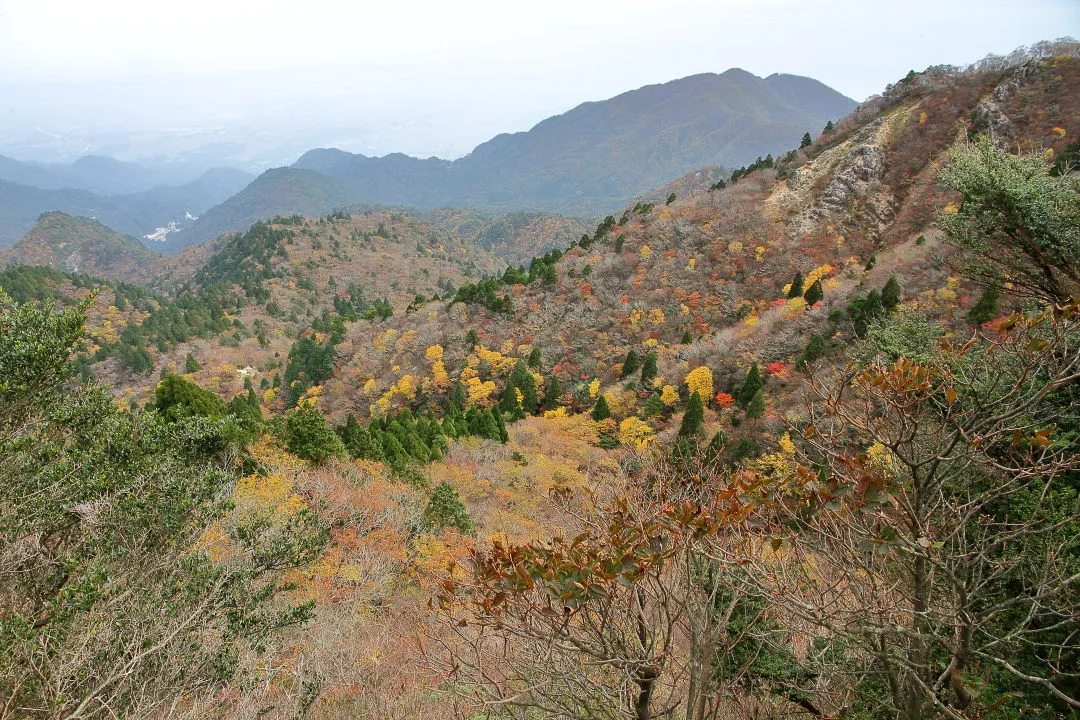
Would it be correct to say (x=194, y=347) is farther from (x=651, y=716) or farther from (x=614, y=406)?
(x=651, y=716)

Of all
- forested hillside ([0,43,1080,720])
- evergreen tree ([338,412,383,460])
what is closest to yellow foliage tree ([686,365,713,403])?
forested hillside ([0,43,1080,720])

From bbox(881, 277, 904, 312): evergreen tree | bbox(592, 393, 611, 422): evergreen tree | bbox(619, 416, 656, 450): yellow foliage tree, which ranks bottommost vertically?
bbox(592, 393, 611, 422): evergreen tree

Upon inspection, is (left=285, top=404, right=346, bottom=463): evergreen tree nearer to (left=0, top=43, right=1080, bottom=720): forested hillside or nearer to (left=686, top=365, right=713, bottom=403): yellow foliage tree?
(left=0, top=43, right=1080, bottom=720): forested hillside

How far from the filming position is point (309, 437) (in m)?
23.0

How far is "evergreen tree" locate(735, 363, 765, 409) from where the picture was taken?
30.4 m

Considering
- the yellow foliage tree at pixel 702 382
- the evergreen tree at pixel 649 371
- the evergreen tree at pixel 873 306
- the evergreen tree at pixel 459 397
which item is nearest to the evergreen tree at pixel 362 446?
the evergreen tree at pixel 459 397

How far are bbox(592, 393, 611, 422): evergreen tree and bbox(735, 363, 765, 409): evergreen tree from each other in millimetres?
9016

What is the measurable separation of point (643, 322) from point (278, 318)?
9953cm

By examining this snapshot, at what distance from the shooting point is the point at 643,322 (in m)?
49.7

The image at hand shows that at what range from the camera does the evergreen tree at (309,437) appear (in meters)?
22.7

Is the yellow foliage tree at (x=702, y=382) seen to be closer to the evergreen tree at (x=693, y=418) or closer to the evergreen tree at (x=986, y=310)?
the evergreen tree at (x=693, y=418)

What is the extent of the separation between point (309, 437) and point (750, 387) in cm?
2470

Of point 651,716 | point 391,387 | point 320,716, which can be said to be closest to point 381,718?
point 320,716

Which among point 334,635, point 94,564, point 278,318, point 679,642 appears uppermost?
point 94,564
